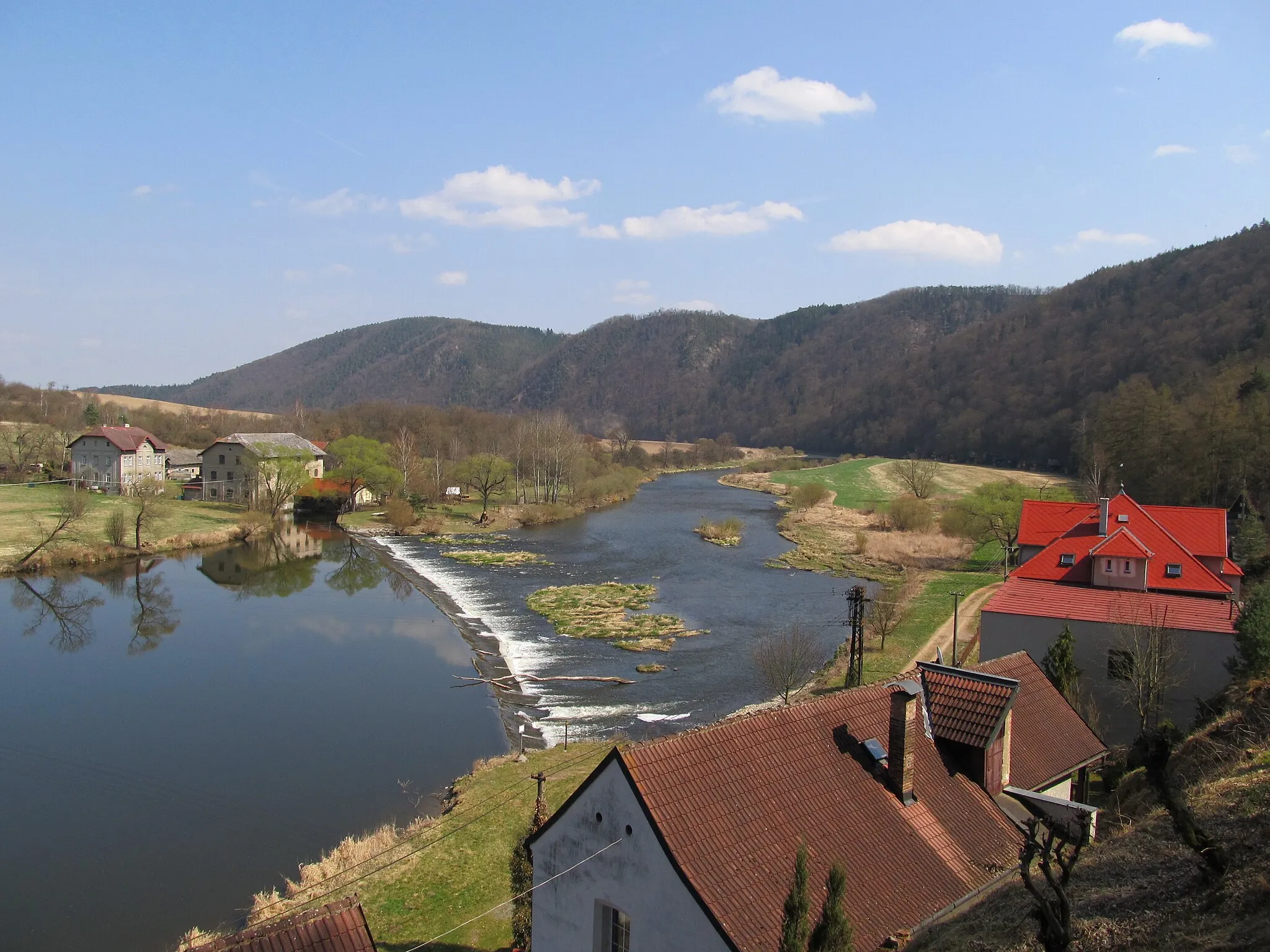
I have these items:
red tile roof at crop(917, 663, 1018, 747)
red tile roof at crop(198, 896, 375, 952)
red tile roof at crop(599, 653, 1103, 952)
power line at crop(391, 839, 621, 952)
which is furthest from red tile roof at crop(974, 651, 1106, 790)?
red tile roof at crop(198, 896, 375, 952)

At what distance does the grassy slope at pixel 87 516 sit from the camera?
42125 mm

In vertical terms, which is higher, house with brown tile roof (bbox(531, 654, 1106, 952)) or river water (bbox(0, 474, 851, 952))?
house with brown tile roof (bbox(531, 654, 1106, 952))

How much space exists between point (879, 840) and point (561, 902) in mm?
3421

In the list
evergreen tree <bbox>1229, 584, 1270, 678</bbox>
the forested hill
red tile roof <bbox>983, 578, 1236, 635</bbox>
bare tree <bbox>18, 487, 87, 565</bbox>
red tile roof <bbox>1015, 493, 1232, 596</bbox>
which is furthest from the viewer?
the forested hill

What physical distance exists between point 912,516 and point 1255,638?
38103mm

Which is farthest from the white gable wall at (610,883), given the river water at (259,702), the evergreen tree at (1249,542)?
the evergreen tree at (1249,542)

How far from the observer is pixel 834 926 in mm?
6574

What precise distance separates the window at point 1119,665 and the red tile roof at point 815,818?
10560 mm

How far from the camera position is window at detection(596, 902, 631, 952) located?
855cm

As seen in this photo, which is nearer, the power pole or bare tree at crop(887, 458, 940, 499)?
the power pole

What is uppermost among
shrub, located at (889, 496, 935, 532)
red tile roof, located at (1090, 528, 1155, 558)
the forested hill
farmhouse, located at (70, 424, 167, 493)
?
the forested hill

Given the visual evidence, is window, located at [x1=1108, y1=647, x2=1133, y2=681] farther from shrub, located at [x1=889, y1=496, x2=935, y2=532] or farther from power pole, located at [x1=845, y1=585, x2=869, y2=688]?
shrub, located at [x1=889, y1=496, x2=935, y2=532]

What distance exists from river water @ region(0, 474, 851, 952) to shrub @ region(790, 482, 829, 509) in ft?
80.3

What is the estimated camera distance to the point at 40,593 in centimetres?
3512
